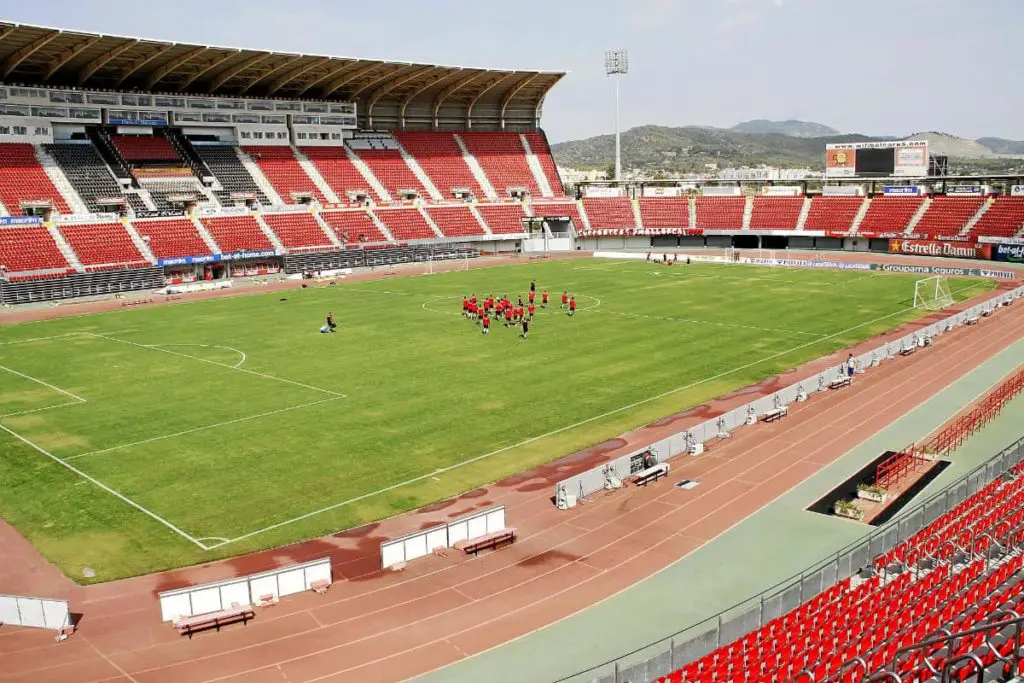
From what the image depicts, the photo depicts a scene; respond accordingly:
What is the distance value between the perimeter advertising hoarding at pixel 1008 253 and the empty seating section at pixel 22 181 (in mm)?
77408

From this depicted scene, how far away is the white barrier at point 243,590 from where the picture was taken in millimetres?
15297

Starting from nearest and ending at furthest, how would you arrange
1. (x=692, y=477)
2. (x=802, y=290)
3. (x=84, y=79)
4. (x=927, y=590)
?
(x=927, y=590) → (x=692, y=477) → (x=802, y=290) → (x=84, y=79)

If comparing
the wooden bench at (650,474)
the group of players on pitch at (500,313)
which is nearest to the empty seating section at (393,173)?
the group of players on pitch at (500,313)

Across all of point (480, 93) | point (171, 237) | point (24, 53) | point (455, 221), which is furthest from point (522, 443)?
point (480, 93)

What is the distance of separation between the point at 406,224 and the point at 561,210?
20.4 meters

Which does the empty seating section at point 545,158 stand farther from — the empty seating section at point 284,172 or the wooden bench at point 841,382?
the wooden bench at point 841,382

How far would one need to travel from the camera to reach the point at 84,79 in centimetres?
6894

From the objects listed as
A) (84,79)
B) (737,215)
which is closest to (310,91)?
(84,79)

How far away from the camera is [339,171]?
85.1 meters

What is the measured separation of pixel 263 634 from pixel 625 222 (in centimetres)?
8394

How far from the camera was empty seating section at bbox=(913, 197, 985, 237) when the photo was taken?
79438mm

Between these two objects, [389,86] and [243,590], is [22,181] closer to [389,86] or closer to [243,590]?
[389,86]

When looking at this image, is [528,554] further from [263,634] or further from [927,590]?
[927,590]

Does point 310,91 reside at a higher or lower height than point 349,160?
higher
